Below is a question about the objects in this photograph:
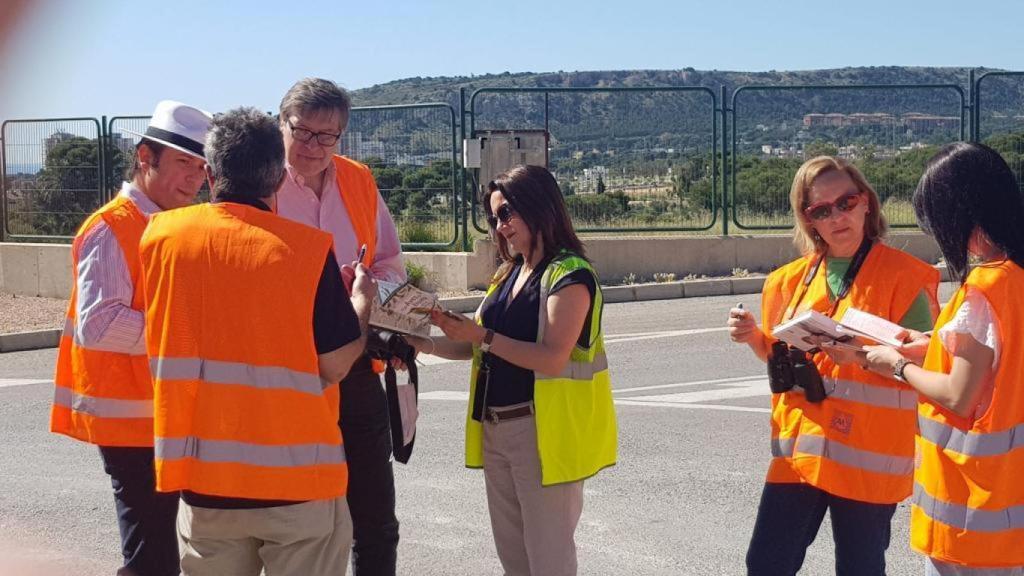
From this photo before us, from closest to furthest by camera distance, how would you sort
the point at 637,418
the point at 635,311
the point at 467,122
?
1. the point at 637,418
2. the point at 635,311
3. the point at 467,122

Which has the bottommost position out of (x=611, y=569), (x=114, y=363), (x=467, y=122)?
(x=611, y=569)

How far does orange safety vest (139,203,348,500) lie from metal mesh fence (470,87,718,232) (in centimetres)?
1326

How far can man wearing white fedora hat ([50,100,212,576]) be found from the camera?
392cm

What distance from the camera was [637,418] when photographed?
8656 mm

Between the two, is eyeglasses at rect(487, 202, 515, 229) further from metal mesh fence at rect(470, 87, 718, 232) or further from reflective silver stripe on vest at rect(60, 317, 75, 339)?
metal mesh fence at rect(470, 87, 718, 232)

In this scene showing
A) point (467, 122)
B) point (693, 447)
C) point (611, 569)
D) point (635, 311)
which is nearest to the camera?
point (611, 569)

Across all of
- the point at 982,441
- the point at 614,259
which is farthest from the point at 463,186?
the point at 982,441

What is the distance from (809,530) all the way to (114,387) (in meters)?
2.31

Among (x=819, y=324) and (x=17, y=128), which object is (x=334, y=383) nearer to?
(x=819, y=324)

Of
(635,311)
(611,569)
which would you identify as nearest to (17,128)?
(635,311)

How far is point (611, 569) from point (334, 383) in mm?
2523

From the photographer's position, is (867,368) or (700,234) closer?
(867,368)

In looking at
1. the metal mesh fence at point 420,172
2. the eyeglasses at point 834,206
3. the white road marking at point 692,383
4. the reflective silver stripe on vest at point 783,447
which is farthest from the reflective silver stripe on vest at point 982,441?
the metal mesh fence at point 420,172

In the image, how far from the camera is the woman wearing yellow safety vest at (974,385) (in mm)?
3262
